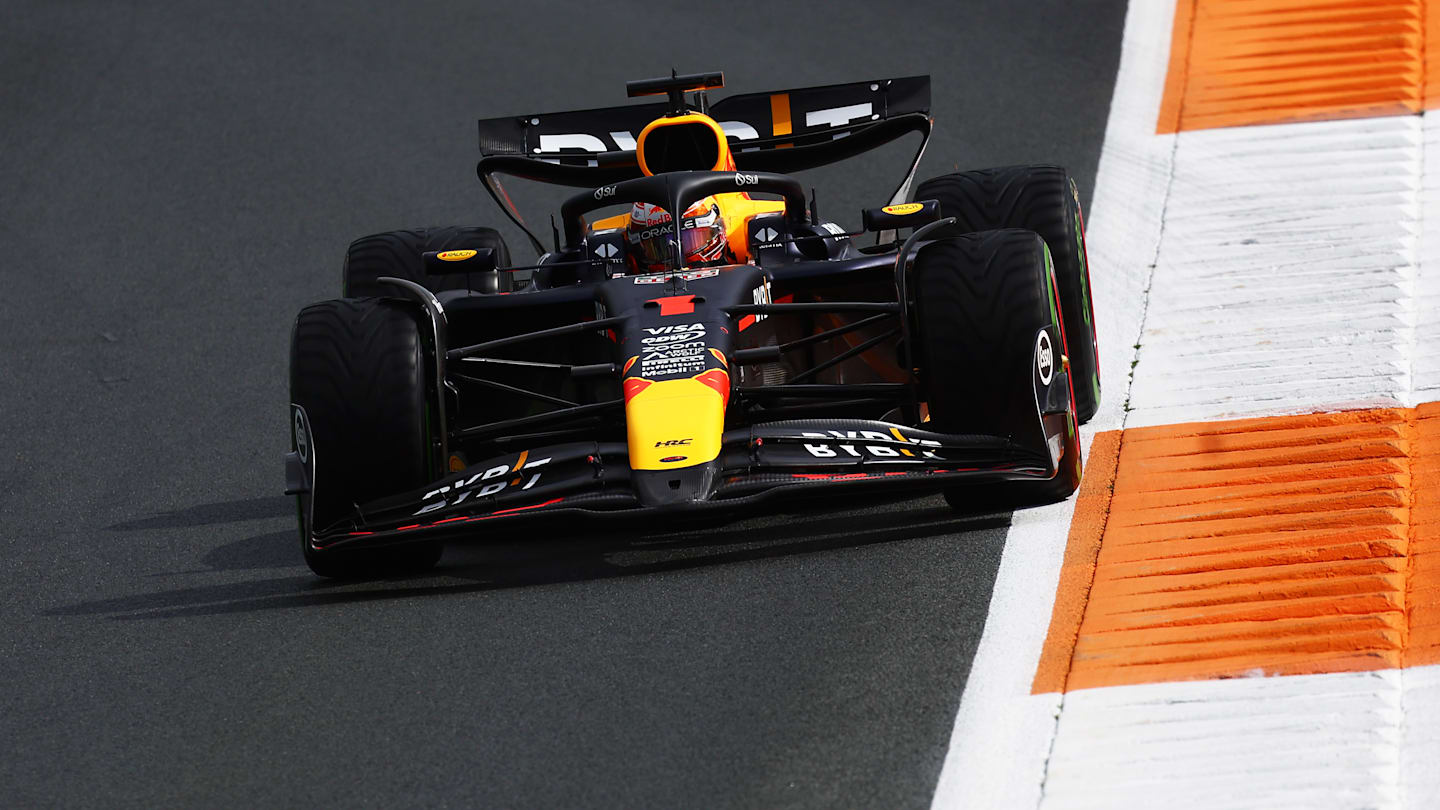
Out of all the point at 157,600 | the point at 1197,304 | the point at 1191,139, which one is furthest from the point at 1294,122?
the point at 157,600

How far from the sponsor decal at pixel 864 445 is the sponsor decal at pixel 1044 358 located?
583 millimetres

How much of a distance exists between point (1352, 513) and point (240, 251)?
9438 millimetres

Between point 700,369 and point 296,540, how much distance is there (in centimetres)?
235

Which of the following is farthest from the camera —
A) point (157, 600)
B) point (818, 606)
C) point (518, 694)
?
point (157, 600)

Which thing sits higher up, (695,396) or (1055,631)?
(695,396)

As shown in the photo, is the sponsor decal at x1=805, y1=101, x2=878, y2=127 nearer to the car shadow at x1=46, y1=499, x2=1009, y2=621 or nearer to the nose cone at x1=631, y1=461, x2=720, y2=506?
the car shadow at x1=46, y1=499, x2=1009, y2=621

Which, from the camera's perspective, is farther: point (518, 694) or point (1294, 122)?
point (1294, 122)

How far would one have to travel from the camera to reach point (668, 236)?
9.05m

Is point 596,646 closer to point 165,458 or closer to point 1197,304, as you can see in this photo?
point 165,458

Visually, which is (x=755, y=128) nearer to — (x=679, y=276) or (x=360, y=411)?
(x=679, y=276)

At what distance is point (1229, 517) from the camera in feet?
24.3

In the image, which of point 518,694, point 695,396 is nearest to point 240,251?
point 695,396

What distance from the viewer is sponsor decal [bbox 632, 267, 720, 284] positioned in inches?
328

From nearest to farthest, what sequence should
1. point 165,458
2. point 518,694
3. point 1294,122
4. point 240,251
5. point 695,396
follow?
point 518,694 → point 695,396 → point 165,458 → point 1294,122 → point 240,251
